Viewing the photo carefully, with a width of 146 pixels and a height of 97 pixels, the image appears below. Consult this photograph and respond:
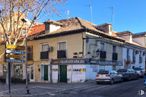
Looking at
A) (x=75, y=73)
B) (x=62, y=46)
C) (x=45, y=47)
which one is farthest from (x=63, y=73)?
(x=45, y=47)

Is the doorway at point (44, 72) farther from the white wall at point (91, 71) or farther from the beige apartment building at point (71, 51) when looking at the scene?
the white wall at point (91, 71)

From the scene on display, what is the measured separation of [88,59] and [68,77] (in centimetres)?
345

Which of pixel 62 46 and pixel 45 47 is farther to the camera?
pixel 45 47

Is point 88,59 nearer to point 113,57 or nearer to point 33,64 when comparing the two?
point 113,57

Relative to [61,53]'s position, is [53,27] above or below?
above

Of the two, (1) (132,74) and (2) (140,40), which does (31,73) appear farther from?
(2) (140,40)

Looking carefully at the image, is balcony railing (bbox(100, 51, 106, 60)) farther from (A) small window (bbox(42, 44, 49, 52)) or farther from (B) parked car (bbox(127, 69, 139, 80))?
(A) small window (bbox(42, 44, 49, 52))

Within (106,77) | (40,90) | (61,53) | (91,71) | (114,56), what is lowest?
(40,90)

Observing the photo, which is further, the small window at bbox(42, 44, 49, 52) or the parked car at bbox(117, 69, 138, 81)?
the small window at bbox(42, 44, 49, 52)

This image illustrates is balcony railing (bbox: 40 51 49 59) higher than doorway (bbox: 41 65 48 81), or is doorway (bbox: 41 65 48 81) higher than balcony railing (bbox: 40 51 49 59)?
balcony railing (bbox: 40 51 49 59)

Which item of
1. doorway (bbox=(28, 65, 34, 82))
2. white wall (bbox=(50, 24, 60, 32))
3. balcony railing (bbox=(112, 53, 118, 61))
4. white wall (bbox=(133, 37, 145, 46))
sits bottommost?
doorway (bbox=(28, 65, 34, 82))

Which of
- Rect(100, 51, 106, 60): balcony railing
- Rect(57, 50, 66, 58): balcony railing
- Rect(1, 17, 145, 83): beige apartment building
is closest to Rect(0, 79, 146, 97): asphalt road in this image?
Rect(1, 17, 145, 83): beige apartment building

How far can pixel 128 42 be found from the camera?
44750 millimetres

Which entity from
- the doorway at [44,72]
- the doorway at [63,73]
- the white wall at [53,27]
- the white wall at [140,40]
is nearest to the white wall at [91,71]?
the doorway at [63,73]
